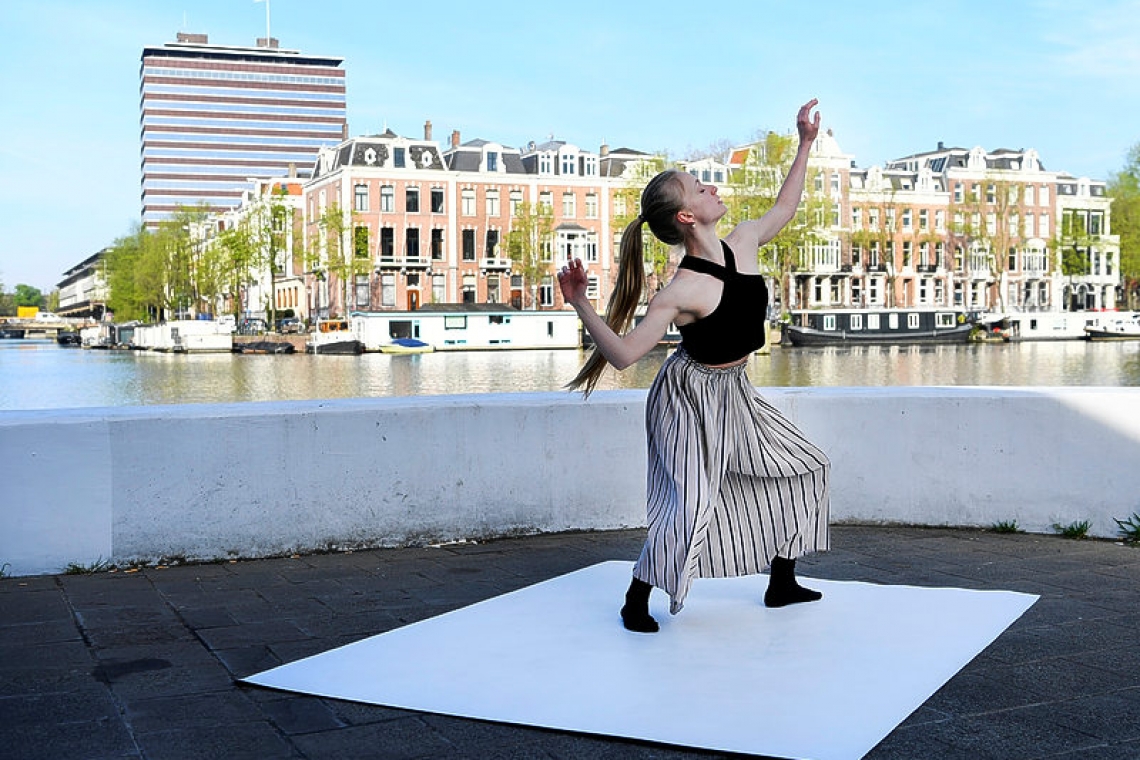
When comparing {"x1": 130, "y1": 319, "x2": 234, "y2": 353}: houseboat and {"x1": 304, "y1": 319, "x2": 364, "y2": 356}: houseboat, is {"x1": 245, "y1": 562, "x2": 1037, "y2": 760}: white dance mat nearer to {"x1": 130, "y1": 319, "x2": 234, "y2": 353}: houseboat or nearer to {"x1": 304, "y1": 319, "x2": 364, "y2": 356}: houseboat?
{"x1": 304, "y1": 319, "x2": 364, "y2": 356}: houseboat

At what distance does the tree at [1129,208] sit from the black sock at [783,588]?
66377mm

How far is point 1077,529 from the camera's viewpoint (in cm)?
572

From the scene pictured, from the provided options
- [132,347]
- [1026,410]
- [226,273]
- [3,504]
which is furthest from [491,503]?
[132,347]

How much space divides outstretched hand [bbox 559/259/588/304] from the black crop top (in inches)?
15.1

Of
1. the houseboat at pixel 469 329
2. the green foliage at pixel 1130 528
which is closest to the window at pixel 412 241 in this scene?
the houseboat at pixel 469 329

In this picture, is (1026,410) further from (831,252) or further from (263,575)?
(831,252)

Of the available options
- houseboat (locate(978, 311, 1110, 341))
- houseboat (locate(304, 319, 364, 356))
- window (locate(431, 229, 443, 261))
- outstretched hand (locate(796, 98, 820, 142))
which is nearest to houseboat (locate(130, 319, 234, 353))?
houseboat (locate(304, 319, 364, 356))

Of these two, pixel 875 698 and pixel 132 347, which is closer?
pixel 875 698

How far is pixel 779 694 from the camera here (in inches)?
123

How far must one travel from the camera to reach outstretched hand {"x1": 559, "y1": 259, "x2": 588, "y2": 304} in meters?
3.54

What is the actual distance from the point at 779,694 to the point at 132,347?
8116 centimetres

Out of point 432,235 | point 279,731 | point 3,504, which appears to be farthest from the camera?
point 432,235

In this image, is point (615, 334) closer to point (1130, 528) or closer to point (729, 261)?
point (729, 261)

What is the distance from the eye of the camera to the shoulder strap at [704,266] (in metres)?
3.81
